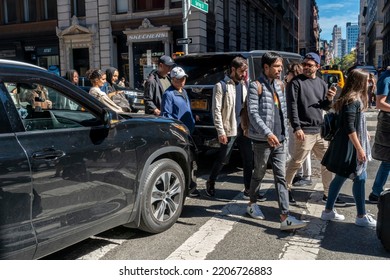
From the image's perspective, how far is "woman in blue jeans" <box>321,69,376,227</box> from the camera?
14.0 feet

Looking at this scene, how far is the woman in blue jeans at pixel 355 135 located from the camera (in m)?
4.28

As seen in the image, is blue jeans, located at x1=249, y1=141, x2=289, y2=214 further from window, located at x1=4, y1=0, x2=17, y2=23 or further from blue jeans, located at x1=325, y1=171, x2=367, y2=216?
window, located at x1=4, y1=0, x2=17, y2=23

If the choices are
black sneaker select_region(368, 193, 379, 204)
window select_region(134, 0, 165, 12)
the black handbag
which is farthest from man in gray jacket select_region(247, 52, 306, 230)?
window select_region(134, 0, 165, 12)

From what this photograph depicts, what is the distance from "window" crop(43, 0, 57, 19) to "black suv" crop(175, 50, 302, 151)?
2259 centimetres

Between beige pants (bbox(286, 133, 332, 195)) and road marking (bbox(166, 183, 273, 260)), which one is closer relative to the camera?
road marking (bbox(166, 183, 273, 260))

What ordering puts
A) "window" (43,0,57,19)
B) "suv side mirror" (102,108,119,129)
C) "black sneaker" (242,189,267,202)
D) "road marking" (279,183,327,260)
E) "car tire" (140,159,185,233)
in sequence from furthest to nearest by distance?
"window" (43,0,57,19) → "black sneaker" (242,189,267,202) → "car tire" (140,159,185,233) → "road marking" (279,183,327,260) → "suv side mirror" (102,108,119,129)

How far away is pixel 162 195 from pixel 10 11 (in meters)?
27.9

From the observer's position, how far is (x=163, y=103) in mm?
5477

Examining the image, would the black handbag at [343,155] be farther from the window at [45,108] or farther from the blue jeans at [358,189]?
the window at [45,108]

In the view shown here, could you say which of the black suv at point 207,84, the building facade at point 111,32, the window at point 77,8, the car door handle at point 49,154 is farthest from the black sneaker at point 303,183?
the window at point 77,8

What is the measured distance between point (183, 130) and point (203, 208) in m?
1.18

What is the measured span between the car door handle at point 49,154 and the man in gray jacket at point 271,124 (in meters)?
2.13

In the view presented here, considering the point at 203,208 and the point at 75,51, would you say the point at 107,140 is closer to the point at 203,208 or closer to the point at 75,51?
the point at 203,208

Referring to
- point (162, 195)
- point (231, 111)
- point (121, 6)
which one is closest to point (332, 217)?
point (231, 111)
